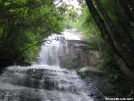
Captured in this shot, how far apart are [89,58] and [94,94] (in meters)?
8.27

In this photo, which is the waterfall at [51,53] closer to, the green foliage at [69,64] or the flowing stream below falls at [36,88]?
the green foliage at [69,64]

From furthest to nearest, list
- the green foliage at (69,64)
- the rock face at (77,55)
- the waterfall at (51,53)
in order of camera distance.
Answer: the waterfall at (51,53)
the green foliage at (69,64)
the rock face at (77,55)

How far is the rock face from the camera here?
15.3 m

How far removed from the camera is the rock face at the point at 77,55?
15.3m

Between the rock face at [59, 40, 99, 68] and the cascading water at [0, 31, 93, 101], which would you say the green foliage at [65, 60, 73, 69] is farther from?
the cascading water at [0, 31, 93, 101]

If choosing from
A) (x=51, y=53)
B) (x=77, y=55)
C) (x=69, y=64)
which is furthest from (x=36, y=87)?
(x=51, y=53)

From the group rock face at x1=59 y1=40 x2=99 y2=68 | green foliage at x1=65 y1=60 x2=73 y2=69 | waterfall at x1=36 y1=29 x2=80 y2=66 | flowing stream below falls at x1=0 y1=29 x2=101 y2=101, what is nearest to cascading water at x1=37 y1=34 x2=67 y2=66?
waterfall at x1=36 y1=29 x2=80 y2=66

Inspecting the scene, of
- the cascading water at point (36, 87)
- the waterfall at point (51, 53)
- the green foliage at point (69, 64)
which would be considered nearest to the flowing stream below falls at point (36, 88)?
the cascading water at point (36, 87)

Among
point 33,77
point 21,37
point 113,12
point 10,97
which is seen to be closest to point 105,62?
point 113,12

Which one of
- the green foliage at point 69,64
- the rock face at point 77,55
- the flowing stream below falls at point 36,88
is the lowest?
the flowing stream below falls at point 36,88

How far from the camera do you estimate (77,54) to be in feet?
56.1

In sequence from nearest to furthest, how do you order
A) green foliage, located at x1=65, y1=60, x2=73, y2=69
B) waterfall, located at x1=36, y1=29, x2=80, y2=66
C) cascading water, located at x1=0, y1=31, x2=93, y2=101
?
cascading water, located at x1=0, y1=31, x2=93, y2=101 → green foliage, located at x1=65, y1=60, x2=73, y2=69 → waterfall, located at x1=36, y1=29, x2=80, y2=66

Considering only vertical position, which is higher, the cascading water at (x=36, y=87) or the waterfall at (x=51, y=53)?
the waterfall at (x=51, y=53)

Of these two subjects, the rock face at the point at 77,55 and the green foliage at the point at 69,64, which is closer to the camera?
the rock face at the point at 77,55
